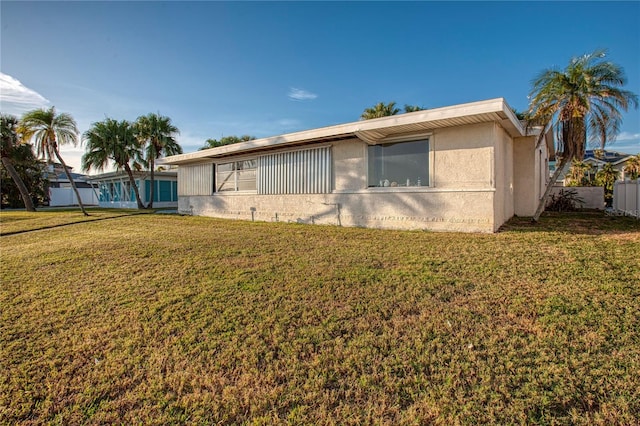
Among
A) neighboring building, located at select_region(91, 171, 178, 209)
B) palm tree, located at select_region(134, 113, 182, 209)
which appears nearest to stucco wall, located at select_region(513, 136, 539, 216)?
palm tree, located at select_region(134, 113, 182, 209)

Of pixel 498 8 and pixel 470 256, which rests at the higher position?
pixel 498 8

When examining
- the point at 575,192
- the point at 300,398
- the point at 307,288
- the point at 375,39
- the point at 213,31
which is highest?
the point at 375,39

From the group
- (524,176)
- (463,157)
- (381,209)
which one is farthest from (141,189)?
(524,176)

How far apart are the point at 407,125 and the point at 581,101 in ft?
13.5

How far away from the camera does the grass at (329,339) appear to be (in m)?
2.21

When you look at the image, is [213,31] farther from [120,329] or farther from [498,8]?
[120,329]

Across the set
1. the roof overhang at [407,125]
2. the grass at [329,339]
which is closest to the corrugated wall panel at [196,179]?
the roof overhang at [407,125]

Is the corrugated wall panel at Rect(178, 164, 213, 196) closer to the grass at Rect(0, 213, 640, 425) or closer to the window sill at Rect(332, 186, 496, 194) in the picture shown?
the window sill at Rect(332, 186, 496, 194)

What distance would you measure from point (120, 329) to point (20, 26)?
310 inches

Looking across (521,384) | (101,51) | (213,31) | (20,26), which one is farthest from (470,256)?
(20,26)

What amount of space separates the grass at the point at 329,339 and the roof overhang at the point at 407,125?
3.22 meters

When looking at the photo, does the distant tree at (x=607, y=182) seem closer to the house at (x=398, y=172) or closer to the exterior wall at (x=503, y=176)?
the house at (x=398, y=172)

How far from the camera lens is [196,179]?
Answer: 1478 cm

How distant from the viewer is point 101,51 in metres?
8.16
